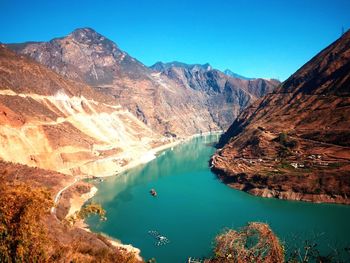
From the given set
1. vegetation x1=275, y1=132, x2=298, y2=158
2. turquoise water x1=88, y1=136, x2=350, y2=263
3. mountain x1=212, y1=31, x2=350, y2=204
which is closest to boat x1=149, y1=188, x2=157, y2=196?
turquoise water x1=88, y1=136, x2=350, y2=263

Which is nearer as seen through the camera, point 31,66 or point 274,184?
point 274,184

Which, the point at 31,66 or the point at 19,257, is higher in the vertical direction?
the point at 31,66

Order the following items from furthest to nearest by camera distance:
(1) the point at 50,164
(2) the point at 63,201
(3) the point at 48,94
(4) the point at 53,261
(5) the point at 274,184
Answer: (3) the point at 48,94
(1) the point at 50,164
(5) the point at 274,184
(2) the point at 63,201
(4) the point at 53,261

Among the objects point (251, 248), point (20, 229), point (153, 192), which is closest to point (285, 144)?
point (153, 192)

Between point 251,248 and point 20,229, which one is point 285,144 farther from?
point 20,229

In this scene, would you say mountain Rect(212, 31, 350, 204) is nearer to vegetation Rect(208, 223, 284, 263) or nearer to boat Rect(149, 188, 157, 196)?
boat Rect(149, 188, 157, 196)

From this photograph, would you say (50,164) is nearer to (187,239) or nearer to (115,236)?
(115,236)

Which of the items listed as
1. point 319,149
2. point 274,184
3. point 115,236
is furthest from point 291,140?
point 115,236
